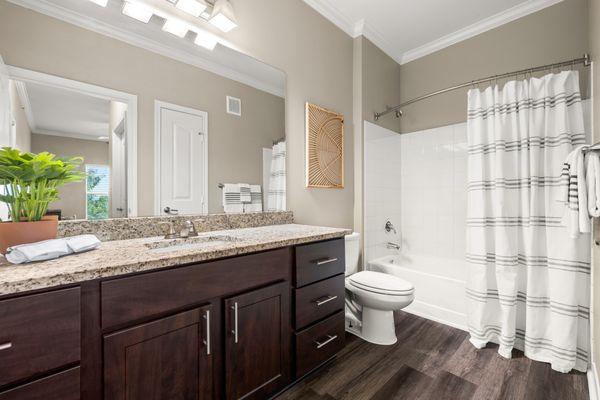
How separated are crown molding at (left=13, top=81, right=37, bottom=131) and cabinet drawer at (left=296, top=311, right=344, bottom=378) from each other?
1556mm

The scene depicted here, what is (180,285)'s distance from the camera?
1011 millimetres

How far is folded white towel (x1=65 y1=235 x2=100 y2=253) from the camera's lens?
3.23ft

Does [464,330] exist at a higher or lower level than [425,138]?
lower

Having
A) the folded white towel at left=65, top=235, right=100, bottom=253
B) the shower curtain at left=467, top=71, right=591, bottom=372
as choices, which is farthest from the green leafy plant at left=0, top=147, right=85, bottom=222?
the shower curtain at left=467, top=71, right=591, bottom=372

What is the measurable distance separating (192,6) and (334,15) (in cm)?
135

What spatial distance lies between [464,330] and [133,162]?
2606mm

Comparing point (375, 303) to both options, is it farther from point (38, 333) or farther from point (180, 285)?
point (38, 333)

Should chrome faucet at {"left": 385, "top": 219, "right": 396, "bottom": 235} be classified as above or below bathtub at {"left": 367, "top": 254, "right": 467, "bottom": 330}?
above

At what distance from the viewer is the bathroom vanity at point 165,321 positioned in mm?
733

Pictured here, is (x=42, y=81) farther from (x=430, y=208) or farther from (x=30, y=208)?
(x=430, y=208)

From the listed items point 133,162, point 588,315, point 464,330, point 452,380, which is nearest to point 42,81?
point 133,162

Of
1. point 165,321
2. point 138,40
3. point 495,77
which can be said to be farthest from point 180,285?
point 495,77

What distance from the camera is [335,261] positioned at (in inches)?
66.2

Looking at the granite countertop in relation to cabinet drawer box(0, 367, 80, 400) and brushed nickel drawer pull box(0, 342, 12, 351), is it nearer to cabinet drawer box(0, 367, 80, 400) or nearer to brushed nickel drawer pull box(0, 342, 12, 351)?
brushed nickel drawer pull box(0, 342, 12, 351)
